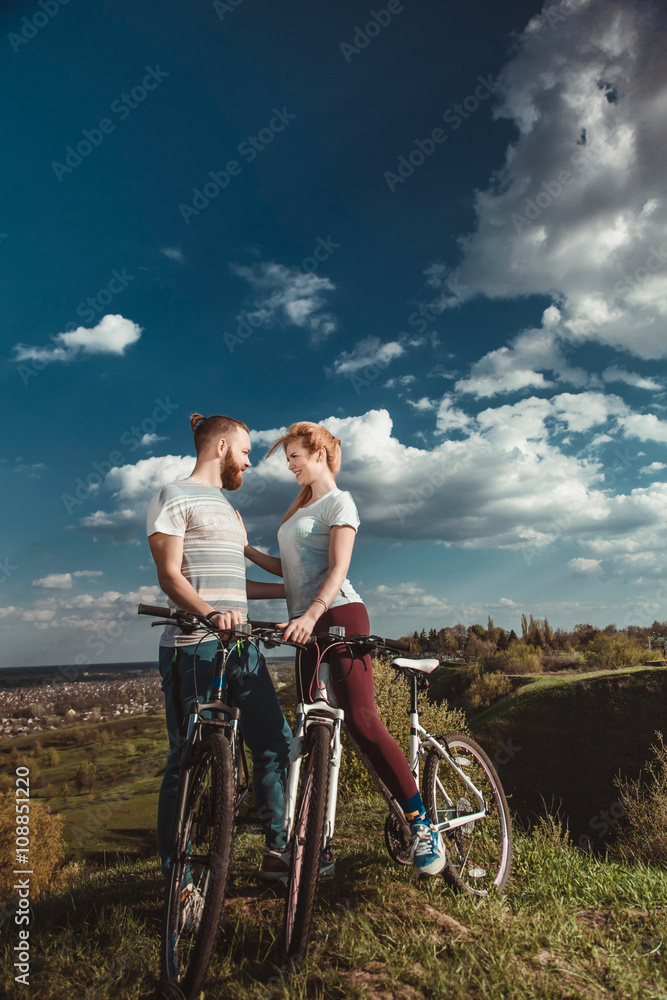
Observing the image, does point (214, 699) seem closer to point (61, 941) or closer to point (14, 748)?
point (61, 941)

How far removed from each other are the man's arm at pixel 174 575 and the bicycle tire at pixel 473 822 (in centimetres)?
191

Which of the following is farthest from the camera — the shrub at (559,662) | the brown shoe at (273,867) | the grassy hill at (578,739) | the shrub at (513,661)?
the shrub at (559,662)

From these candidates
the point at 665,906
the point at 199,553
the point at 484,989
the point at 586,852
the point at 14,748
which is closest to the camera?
the point at 484,989

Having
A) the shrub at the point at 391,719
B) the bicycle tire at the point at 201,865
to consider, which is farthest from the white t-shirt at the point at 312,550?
the shrub at the point at 391,719

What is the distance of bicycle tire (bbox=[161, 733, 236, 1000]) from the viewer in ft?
7.18

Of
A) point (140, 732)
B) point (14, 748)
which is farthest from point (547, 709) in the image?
point (14, 748)

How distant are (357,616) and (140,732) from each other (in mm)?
86827

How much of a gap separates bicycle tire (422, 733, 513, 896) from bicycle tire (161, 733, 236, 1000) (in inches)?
63.1

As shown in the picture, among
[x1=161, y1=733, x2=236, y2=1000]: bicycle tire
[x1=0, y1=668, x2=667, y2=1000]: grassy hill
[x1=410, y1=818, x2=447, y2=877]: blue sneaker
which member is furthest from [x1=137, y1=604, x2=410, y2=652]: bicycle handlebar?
[x1=0, y1=668, x2=667, y2=1000]: grassy hill

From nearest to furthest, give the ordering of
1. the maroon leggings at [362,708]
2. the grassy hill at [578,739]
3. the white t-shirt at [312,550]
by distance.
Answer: the maroon leggings at [362,708] → the white t-shirt at [312,550] → the grassy hill at [578,739]

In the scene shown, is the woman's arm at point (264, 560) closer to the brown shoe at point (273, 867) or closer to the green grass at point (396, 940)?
the brown shoe at point (273, 867)

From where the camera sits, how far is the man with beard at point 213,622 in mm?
2887

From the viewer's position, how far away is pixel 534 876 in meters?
3.73

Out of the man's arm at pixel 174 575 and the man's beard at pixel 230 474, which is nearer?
the man's arm at pixel 174 575
